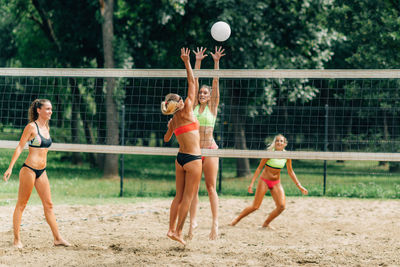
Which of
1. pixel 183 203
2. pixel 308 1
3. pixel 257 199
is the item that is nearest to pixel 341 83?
pixel 308 1

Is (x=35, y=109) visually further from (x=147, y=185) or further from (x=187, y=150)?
(x=147, y=185)

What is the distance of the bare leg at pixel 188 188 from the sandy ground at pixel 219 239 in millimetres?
309

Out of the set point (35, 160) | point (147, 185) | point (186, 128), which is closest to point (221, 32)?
point (186, 128)

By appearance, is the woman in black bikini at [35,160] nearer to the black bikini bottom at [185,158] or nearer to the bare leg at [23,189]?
the bare leg at [23,189]

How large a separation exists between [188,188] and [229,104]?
1069cm

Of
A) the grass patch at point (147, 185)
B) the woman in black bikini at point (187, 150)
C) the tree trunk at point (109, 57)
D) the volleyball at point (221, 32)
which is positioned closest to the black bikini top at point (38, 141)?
the woman in black bikini at point (187, 150)

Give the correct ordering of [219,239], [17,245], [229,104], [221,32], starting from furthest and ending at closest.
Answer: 1. [229,104]
2. [221,32]
3. [219,239]
4. [17,245]

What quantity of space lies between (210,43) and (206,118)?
8283 mm

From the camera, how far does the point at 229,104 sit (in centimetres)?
1622

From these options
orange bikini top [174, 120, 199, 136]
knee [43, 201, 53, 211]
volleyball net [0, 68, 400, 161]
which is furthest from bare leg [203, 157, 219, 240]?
knee [43, 201, 53, 211]

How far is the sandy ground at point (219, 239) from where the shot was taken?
5512 mm

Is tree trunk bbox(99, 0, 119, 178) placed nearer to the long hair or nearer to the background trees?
the background trees

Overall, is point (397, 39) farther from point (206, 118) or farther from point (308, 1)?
point (206, 118)

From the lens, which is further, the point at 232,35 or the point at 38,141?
the point at 232,35
